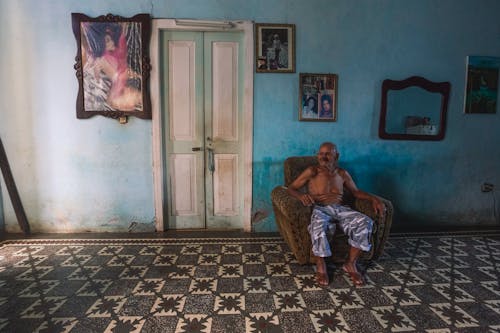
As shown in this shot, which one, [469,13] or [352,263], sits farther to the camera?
[469,13]

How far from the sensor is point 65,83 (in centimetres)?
311

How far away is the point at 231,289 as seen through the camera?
2109 mm

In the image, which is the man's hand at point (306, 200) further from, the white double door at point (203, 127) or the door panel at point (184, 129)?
the door panel at point (184, 129)

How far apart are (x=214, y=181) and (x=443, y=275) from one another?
7.89 ft

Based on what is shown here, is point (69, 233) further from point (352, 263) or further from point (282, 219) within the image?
point (352, 263)

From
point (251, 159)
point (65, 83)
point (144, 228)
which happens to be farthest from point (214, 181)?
point (65, 83)

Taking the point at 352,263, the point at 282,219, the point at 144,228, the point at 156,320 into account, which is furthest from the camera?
the point at 144,228

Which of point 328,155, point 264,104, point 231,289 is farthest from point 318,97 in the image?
point 231,289

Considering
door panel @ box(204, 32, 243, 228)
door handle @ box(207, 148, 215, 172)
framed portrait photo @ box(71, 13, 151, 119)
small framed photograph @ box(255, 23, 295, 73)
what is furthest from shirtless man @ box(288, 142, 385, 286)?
framed portrait photo @ box(71, 13, 151, 119)

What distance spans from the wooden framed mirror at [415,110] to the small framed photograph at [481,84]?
0.30m

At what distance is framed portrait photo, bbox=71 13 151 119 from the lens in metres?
3.04

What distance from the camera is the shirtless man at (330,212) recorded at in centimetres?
223

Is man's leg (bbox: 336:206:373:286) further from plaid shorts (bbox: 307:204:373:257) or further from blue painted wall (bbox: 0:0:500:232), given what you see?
blue painted wall (bbox: 0:0:500:232)

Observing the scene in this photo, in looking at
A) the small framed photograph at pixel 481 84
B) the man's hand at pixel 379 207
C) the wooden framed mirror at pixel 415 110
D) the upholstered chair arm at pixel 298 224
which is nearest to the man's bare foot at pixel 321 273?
the upholstered chair arm at pixel 298 224
